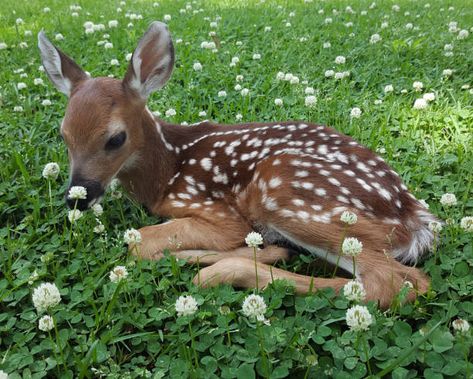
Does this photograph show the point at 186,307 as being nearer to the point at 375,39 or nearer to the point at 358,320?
the point at 358,320

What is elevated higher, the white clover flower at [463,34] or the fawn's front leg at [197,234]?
the white clover flower at [463,34]

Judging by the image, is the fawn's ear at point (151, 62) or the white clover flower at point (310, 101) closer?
the fawn's ear at point (151, 62)

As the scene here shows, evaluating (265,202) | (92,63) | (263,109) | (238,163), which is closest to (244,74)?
(263,109)

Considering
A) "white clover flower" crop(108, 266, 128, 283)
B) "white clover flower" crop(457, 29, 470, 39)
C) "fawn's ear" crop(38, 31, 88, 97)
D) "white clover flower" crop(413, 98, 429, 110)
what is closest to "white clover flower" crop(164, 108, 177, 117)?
"fawn's ear" crop(38, 31, 88, 97)

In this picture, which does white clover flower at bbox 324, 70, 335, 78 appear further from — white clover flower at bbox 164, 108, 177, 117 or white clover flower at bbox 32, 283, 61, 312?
white clover flower at bbox 32, 283, 61, 312

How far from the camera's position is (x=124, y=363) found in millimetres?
2203

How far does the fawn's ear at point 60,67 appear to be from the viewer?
3477mm

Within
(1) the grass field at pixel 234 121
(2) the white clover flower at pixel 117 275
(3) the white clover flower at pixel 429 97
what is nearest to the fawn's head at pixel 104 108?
(1) the grass field at pixel 234 121

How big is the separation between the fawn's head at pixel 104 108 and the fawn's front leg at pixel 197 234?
43 cm

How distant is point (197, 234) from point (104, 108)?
97 cm

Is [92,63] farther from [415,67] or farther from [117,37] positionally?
[415,67]

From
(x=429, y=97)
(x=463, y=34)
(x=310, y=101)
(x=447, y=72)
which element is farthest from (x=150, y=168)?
(x=463, y=34)

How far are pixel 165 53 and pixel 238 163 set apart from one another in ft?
2.95

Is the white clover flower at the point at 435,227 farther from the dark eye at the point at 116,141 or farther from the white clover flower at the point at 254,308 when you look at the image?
the dark eye at the point at 116,141
